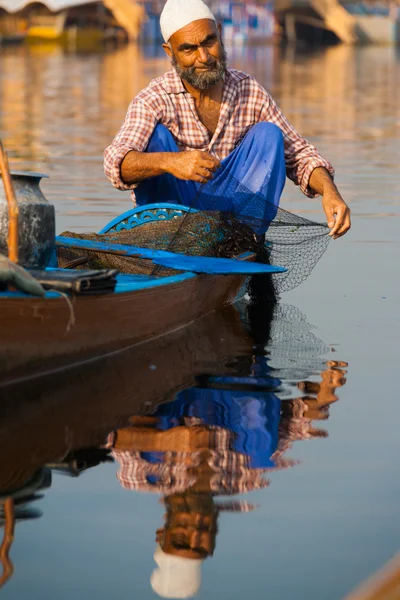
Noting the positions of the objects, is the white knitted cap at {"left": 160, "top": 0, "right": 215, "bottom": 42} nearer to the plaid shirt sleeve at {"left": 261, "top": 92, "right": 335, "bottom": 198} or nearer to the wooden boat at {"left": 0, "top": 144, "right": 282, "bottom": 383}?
the plaid shirt sleeve at {"left": 261, "top": 92, "right": 335, "bottom": 198}

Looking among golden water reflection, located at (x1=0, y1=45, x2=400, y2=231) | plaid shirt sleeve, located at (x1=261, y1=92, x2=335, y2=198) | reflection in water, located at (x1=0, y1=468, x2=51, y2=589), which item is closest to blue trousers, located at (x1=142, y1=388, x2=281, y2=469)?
reflection in water, located at (x1=0, y1=468, x2=51, y2=589)

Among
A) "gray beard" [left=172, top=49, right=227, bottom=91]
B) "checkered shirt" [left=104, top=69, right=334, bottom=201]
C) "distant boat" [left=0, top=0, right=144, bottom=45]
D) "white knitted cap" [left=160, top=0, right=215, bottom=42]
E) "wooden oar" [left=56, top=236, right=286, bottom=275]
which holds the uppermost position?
"distant boat" [left=0, top=0, right=144, bottom=45]

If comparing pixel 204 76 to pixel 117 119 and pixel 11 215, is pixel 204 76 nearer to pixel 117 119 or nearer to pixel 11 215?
pixel 11 215

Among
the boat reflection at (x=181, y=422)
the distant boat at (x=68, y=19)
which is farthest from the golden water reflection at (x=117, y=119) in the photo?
the distant boat at (x=68, y=19)

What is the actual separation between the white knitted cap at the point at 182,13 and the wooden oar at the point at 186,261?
113cm

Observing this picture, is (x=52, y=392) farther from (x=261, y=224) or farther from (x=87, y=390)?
(x=261, y=224)

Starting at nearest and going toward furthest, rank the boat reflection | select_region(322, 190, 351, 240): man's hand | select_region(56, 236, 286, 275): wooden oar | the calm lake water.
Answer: the calm lake water → the boat reflection → select_region(56, 236, 286, 275): wooden oar → select_region(322, 190, 351, 240): man's hand

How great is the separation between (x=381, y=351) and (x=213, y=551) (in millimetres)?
2424

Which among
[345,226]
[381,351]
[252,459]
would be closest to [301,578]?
[252,459]

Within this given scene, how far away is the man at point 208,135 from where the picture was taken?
237 inches

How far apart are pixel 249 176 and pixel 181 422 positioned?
2.05 metres

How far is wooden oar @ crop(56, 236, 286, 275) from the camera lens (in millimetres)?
5418

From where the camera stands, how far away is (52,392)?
4617mm

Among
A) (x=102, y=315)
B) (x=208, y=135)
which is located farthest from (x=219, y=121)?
(x=102, y=315)
